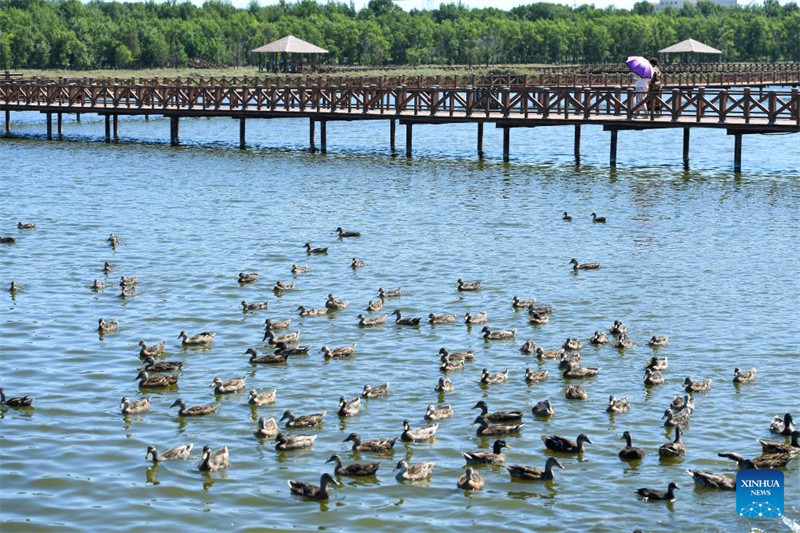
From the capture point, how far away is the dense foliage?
133250 millimetres

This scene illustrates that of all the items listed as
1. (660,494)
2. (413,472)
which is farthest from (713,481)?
(413,472)

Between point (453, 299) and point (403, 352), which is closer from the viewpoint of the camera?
point (403, 352)

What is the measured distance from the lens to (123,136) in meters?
70.8

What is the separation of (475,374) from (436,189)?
2407cm

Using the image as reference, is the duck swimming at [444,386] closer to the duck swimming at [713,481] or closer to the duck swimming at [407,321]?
the duck swimming at [407,321]

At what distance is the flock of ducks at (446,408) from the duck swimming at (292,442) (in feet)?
0.05

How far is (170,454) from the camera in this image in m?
19.3

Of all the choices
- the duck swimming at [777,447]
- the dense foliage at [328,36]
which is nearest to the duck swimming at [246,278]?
the duck swimming at [777,447]

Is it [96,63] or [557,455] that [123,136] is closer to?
[557,455]

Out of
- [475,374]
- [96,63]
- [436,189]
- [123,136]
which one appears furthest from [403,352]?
[96,63]

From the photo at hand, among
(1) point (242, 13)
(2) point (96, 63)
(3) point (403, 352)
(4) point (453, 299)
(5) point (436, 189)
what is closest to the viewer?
(3) point (403, 352)

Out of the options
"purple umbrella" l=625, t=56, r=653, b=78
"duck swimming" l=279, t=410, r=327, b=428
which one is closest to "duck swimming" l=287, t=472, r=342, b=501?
"duck swimming" l=279, t=410, r=327, b=428

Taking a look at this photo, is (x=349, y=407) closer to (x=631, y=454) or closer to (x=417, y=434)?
(x=417, y=434)

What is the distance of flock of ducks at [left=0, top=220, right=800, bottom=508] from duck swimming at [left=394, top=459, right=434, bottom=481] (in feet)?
0.05
